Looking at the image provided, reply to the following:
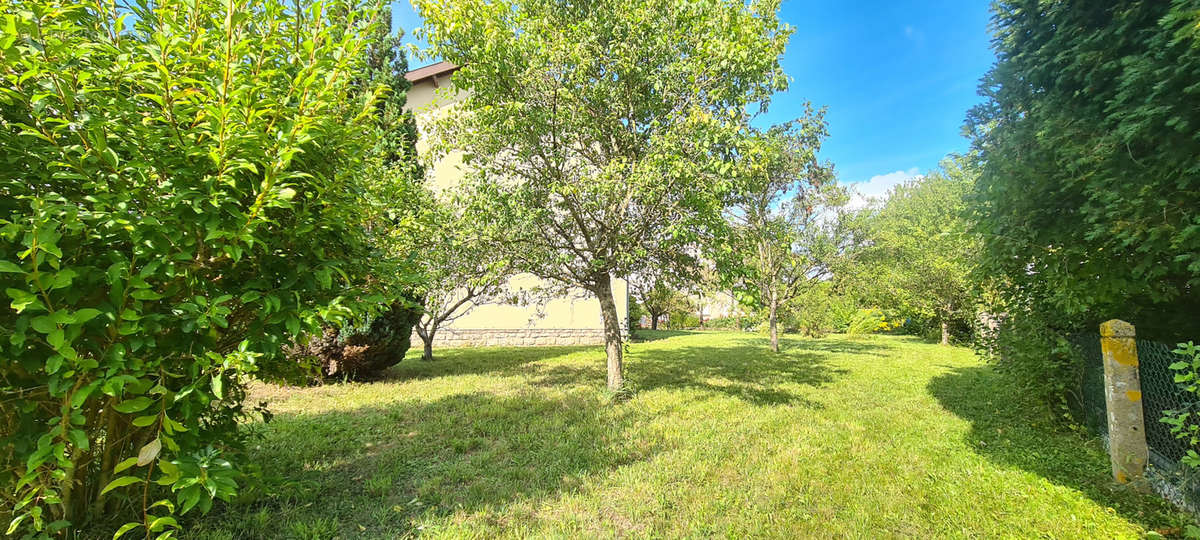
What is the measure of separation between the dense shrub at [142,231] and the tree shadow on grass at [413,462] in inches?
38.0

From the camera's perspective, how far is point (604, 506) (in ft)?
11.1

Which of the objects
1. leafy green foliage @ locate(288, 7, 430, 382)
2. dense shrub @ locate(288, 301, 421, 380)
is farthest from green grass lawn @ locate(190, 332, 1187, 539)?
leafy green foliage @ locate(288, 7, 430, 382)

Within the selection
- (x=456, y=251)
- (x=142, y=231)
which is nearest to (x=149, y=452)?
(x=142, y=231)

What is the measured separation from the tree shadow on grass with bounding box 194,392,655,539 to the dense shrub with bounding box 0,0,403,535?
96 centimetres

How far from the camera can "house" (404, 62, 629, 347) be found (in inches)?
600

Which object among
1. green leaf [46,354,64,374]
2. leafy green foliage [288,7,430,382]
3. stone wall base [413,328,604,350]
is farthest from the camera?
stone wall base [413,328,604,350]

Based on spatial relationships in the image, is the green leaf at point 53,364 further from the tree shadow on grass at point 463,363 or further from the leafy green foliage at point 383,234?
the tree shadow on grass at point 463,363

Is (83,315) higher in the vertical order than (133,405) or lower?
higher

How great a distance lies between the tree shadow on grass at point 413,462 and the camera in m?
3.06

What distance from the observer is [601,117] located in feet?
23.4

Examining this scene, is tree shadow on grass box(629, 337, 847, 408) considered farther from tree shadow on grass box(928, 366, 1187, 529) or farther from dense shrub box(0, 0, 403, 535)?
dense shrub box(0, 0, 403, 535)

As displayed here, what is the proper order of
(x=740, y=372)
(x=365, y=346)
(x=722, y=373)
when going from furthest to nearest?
1. (x=740, y=372)
2. (x=722, y=373)
3. (x=365, y=346)

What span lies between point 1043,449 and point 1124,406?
1.24m

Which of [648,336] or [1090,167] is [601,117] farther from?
[648,336]
